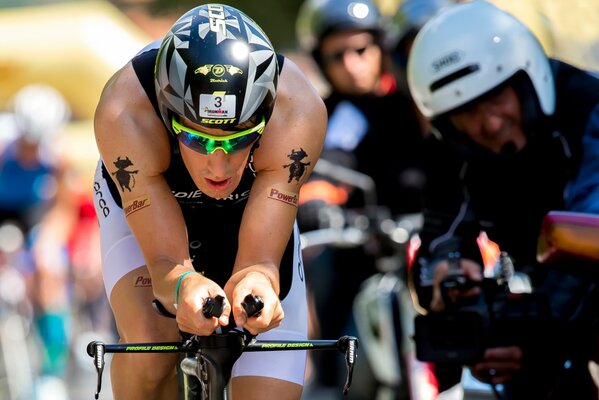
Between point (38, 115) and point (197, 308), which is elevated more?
point (197, 308)

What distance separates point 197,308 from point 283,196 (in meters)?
0.78

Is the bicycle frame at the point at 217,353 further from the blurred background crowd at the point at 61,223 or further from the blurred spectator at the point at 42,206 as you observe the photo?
the blurred spectator at the point at 42,206

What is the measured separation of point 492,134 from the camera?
668 centimetres

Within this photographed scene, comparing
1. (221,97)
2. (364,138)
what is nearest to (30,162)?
(364,138)

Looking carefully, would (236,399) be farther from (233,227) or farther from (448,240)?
(448,240)

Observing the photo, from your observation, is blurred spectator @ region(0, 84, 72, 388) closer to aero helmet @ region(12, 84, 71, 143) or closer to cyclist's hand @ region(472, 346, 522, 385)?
aero helmet @ region(12, 84, 71, 143)

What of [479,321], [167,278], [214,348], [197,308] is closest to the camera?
[197,308]

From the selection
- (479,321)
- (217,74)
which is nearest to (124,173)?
(217,74)

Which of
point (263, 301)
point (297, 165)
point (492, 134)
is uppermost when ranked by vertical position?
point (297, 165)

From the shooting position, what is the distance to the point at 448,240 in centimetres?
660

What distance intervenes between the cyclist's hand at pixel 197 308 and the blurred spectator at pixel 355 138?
4.00 metres

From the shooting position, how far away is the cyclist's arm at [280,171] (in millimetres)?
5020

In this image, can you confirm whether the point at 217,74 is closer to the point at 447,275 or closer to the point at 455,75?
the point at 447,275

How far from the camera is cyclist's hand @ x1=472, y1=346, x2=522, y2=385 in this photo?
18.8 feet
